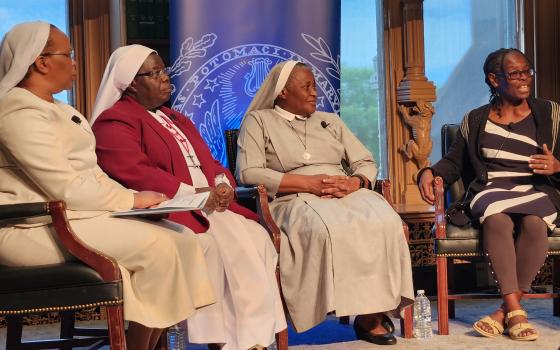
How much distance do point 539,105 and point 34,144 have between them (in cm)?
259

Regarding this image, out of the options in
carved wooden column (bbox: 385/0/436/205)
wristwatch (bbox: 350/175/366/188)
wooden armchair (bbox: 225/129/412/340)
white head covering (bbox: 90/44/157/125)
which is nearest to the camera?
white head covering (bbox: 90/44/157/125)

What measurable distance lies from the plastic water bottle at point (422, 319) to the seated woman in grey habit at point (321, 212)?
0.50 ft

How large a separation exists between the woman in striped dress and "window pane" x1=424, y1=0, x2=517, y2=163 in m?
1.79

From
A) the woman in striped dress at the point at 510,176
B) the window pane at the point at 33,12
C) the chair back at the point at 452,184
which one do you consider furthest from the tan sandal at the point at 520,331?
the window pane at the point at 33,12

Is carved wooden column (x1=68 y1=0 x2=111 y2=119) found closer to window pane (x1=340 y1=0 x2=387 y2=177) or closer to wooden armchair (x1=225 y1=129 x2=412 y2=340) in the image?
wooden armchair (x1=225 y1=129 x2=412 y2=340)

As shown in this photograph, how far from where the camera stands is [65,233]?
303 cm

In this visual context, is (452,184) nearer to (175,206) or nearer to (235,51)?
(235,51)

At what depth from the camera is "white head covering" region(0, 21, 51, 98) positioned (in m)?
3.20

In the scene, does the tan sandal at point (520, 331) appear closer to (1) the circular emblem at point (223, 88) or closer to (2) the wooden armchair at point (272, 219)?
(2) the wooden armchair at point (272, 219)

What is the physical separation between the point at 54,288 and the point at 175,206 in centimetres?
48

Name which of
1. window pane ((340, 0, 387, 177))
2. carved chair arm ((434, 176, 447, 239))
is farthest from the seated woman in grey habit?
window pane ((340, 0, 387, 177))

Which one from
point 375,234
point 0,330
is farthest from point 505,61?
point 0,330

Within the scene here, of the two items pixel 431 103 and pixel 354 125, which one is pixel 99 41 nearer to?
Answer: pixel 354 125

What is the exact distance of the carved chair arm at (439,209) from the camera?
14.2 feet
